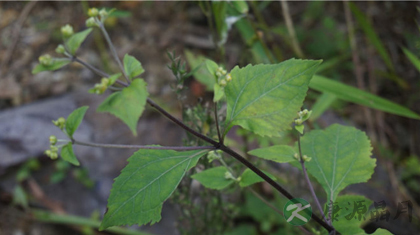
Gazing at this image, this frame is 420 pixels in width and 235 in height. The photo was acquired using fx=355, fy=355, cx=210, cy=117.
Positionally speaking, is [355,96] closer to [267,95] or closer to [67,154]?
[267,95]

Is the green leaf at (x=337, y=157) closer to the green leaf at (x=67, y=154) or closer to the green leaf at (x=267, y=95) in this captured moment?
the green leaf at (x=267, y=95)

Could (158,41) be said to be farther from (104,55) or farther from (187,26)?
(104,55)

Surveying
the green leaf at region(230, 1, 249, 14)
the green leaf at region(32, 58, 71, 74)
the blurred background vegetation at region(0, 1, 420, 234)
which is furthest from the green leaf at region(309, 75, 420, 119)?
the green leaf at region(32, 58, 71, 74)

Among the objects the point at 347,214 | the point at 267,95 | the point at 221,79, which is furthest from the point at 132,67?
the point at 347,214

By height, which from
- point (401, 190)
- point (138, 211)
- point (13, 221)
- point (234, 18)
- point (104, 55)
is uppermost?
point (234, 18)

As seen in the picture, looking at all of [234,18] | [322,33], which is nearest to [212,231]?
[234,18]

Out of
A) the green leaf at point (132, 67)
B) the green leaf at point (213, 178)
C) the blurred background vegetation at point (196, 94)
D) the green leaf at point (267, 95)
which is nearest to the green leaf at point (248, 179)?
the green leaf at point (213, 178)
